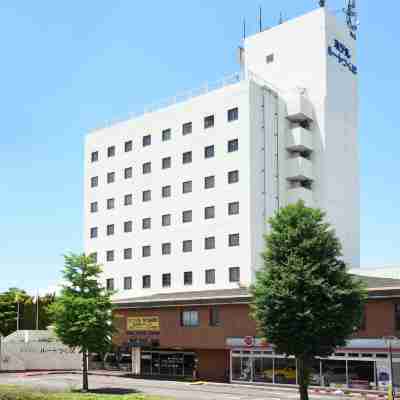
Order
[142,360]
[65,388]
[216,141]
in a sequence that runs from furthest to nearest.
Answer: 1. [216,141]
2. [142,360]
3. [65,388]

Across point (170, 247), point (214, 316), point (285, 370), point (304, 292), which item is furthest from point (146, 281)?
point (304, 292)

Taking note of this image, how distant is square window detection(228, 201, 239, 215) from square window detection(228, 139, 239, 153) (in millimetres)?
5345

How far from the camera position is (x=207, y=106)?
231 feet

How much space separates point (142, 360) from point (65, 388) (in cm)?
1512

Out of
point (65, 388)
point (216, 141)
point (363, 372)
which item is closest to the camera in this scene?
point (363, 372)

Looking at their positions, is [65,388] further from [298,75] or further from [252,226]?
[298,75]

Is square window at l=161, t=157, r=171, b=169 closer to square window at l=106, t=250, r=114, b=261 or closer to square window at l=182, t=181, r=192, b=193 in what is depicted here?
square window at l=182, t=181, r=192, b=193

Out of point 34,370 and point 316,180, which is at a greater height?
point 316,180

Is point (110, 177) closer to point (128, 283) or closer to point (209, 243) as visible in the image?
point (128, 283)

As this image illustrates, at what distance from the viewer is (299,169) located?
6912cm

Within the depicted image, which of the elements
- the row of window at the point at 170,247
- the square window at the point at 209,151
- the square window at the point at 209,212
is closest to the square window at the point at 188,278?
the row of window at the point at 170,247

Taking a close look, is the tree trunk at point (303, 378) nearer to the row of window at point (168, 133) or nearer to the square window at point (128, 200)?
the row of window at point (168, 133)

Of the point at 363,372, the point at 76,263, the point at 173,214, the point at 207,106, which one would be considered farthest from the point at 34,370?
the point at 363,372

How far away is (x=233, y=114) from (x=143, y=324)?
22.9 m
